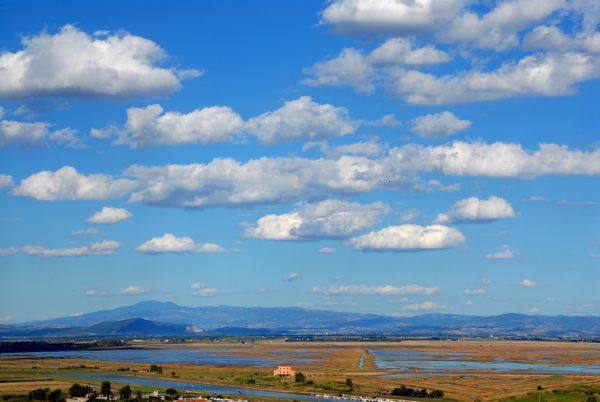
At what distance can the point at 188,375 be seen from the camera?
128 m

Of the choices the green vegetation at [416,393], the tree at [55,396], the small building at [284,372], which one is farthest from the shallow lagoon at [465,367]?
the tree at [55,396]

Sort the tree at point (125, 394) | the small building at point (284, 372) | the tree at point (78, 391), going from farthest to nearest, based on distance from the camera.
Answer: the small building at point (284, 372)
the tree at point (78, 391)
the tree at point (125, 394)

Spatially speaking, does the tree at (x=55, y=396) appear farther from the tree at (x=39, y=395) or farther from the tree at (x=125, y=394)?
the tree at (x=125, y=394)

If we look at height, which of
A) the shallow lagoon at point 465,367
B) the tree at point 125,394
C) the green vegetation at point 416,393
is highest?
the tree at point 125,394

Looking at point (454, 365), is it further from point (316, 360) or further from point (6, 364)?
point (6, 364)

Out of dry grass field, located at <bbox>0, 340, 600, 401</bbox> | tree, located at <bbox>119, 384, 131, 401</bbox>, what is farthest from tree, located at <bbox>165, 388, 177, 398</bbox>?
dry grass field, located at <bbox>0, 340, 600, 401</bbox>

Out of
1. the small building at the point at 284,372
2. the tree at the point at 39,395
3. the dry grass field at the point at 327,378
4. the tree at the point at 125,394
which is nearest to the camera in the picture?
the tree at the point at 125,394

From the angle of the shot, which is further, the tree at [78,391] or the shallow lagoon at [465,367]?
the shallow lagoon at [465,367]

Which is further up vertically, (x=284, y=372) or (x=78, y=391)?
(x=284, y=372)

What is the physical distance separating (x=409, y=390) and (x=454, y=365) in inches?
2262

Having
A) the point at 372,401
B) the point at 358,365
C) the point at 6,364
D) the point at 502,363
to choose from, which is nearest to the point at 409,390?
the point at 372,401

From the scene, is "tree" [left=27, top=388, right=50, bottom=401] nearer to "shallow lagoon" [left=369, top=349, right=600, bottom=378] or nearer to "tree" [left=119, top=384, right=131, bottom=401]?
"tree" [left=119, top=384, right=131, bottom=401]

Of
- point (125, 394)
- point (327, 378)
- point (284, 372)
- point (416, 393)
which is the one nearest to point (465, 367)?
point (327, 378)

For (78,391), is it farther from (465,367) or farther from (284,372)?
(465,367)
